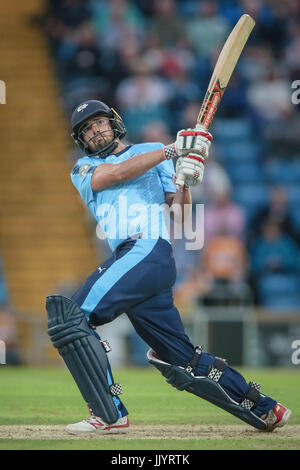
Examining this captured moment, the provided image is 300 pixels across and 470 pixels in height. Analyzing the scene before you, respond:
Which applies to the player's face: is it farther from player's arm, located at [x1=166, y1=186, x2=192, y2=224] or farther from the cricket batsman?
player's arm, located at [x1=166, y1=186, x2=192, y2=224]

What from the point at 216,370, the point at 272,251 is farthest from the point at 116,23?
the point at 216,370

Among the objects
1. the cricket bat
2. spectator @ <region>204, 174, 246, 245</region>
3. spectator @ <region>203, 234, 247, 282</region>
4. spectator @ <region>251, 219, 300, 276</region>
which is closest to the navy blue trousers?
the cricket bat

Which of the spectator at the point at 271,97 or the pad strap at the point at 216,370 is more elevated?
the spectator at the point at 271,97

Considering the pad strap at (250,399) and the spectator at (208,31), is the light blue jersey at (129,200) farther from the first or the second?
the spectator at (208,31)

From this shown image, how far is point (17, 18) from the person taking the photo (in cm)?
1514

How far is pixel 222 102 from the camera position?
12680 mm

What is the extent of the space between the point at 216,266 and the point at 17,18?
7.09 m

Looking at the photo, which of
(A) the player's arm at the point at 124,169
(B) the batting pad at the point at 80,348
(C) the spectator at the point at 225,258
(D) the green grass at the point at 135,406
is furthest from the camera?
(C) the spectator at the point at 225,258

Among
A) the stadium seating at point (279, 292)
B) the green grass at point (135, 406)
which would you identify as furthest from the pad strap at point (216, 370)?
the stadium seating at point (279, 292)

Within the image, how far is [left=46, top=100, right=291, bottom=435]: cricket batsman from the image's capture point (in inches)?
187

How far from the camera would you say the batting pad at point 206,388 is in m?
4.84

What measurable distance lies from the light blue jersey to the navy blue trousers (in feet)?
0.29

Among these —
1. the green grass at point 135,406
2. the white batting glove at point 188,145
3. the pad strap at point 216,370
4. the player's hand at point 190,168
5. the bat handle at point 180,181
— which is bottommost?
the green grass at point 135,406

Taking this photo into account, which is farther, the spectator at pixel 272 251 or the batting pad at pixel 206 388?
the spectator at pixel 272 251
